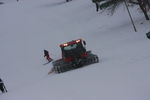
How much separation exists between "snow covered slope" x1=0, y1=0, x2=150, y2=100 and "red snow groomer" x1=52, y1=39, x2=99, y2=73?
2.81 ft

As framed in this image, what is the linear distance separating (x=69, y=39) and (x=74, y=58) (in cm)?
2093

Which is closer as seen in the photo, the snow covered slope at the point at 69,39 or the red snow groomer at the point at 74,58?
the snow covered slope at the point at 69,39

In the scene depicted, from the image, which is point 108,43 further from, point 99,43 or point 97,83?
point 97,83

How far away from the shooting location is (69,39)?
53.8 meters

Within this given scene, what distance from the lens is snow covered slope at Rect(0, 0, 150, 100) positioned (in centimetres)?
2033

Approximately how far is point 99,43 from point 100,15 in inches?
718

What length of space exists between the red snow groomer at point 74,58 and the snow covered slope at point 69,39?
2.81 feet

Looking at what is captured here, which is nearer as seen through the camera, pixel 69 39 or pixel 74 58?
pixel 74 58

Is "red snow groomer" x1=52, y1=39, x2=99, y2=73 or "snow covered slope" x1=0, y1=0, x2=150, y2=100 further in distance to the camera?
"red snow groomer" x1=52, y1=39, x2=99, y2=73

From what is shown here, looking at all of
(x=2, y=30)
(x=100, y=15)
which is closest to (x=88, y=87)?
(x=100, y=15)

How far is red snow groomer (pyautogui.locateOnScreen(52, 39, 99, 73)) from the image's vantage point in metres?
32.4

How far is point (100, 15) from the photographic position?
2522 inches

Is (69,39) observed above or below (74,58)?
below

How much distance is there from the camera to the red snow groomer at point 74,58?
106 ft
